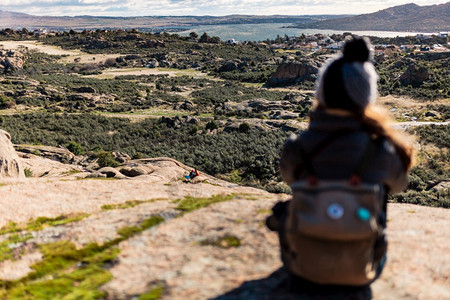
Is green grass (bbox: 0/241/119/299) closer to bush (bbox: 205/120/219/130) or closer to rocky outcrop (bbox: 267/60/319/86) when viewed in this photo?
bush (bbox: 205/120/219/130)

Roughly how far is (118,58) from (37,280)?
112462 millimetres

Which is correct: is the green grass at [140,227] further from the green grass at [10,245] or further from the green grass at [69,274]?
the green grass at [10,245]

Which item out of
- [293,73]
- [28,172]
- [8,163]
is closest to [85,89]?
[293,73]

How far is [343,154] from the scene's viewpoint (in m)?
3.21

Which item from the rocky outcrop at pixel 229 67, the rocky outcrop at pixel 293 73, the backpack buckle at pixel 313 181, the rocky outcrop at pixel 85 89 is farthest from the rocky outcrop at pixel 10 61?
the backpack buckle at pixel 313 181

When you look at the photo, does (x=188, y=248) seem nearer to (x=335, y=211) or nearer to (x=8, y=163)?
(x=335, y=211)

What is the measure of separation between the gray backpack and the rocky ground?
2.21 ft

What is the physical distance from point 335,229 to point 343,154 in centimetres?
70

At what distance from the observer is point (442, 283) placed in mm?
4223

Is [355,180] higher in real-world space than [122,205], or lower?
higher

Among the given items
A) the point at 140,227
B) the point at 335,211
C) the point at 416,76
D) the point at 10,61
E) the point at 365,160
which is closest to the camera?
the point at 335,211

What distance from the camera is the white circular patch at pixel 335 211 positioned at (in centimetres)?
290

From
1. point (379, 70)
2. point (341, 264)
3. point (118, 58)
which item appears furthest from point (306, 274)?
point (118, 58)

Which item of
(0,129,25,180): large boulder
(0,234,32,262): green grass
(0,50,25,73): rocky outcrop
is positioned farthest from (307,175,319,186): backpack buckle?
(0,50,25,73): rocky outcrop
